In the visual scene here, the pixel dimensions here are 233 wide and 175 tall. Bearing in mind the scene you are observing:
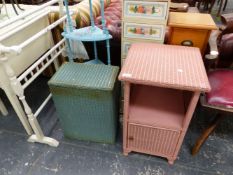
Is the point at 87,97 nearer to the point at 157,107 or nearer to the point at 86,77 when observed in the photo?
the point at 86,77

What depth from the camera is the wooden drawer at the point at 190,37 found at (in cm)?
Result: 109

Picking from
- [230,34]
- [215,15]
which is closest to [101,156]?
[230,34]

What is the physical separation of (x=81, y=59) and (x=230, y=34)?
3.84 ft

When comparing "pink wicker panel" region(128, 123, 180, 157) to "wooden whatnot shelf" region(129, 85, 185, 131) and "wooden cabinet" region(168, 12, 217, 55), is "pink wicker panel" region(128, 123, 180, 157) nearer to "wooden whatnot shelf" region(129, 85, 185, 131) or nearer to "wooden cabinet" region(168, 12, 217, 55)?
"wooden whatnot shelf" region(129, 85, 185, 131)

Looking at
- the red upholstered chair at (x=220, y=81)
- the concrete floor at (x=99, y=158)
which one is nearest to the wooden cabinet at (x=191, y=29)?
the red upholstered chair at (x=220, y=81)

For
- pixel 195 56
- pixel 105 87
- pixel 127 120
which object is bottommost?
pixel 127 120

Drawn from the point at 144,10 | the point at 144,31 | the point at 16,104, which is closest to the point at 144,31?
the point at 144,31

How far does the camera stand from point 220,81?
42.5 inches

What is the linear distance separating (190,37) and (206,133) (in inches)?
23.5

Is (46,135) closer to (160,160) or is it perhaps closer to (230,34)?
(160,160)

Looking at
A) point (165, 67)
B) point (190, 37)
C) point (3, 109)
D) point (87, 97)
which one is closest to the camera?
point (165, 67)

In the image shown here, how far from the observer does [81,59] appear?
1585mm

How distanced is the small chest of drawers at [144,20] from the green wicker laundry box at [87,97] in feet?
0.81

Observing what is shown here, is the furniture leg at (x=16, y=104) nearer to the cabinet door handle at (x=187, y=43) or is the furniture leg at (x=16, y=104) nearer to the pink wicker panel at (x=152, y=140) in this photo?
the pink wicker panel at (x=152, y=140)
